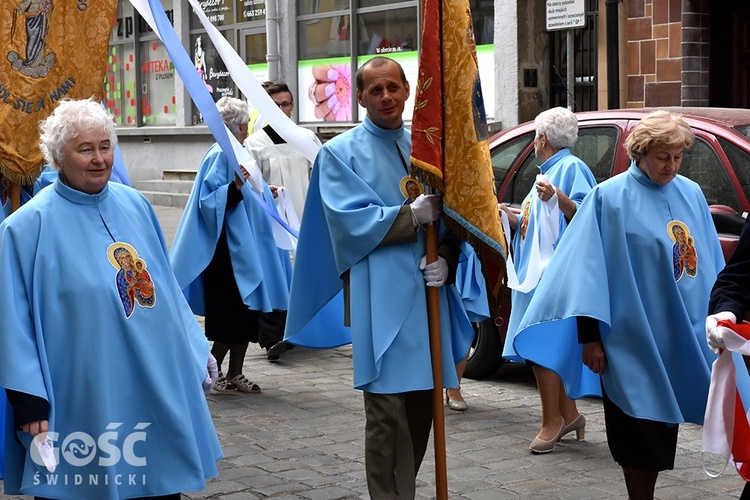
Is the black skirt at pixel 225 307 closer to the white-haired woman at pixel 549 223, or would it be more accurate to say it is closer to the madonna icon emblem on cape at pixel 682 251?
the white-haired woman at pixel 549 223

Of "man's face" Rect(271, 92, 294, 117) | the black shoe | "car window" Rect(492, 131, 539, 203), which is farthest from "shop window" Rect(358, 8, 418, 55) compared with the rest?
"car window" Rect(492, 131, 539, 203)

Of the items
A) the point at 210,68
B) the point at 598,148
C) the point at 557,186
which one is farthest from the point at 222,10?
the point at 557,186

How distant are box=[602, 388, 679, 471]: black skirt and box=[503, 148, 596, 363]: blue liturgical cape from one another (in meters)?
1.39

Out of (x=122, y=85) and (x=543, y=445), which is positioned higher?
(x=122, y=85)

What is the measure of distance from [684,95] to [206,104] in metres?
8.14

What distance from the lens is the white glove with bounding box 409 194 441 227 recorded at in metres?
4.88

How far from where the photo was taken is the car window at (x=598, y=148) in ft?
24.2

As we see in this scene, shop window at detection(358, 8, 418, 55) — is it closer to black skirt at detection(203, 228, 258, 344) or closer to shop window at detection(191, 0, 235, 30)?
shop window at detection(191, 0, 235, 30)

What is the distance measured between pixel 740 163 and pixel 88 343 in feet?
13.1

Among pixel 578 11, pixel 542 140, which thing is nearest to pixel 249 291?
pixel 542 140

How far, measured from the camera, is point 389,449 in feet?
16.3

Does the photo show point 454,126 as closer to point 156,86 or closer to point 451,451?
point 451,451

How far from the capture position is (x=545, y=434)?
6.36 m

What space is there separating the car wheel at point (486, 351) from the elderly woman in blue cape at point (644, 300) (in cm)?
275
